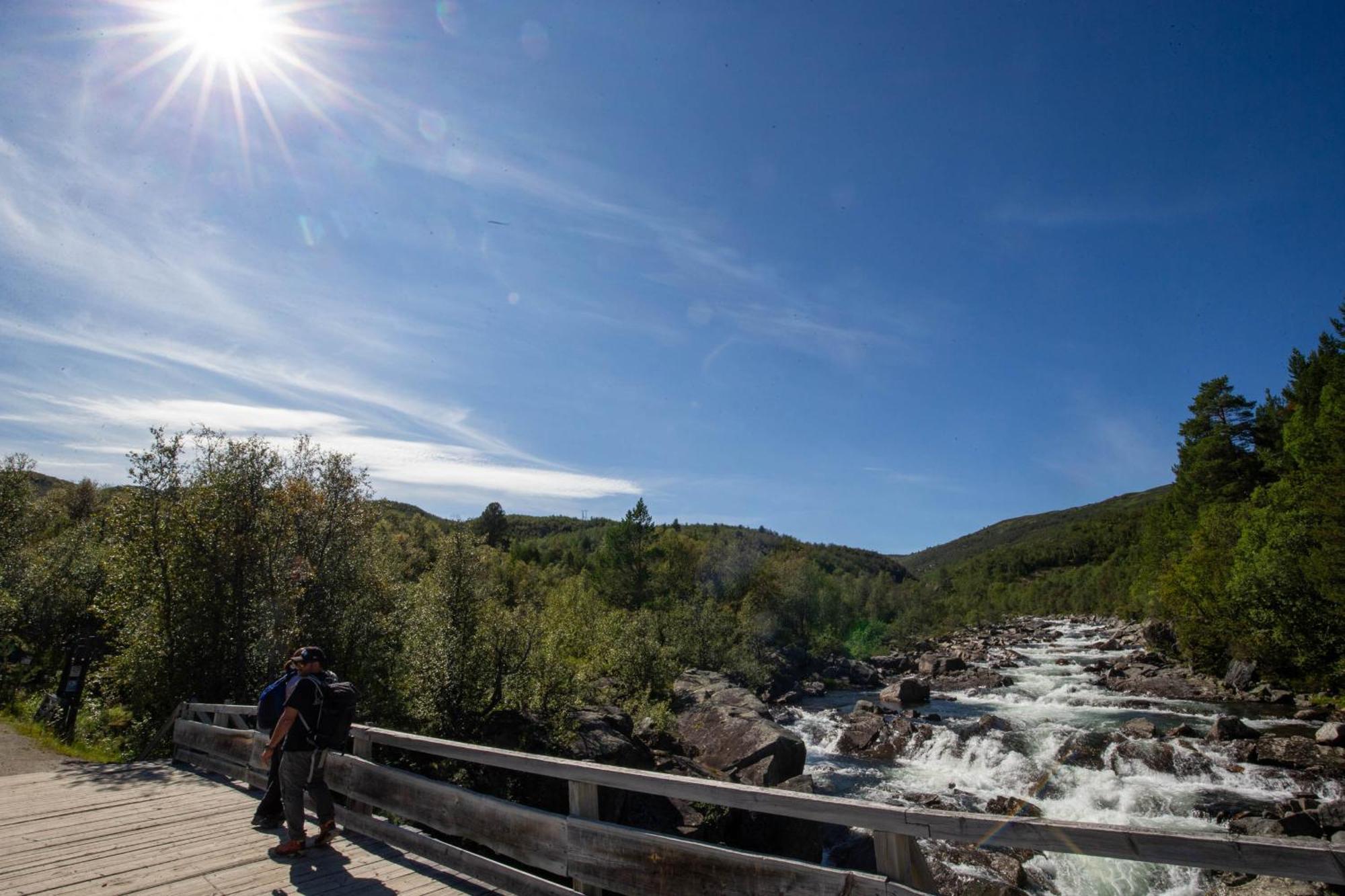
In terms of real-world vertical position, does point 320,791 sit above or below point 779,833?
above

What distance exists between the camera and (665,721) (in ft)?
88.8

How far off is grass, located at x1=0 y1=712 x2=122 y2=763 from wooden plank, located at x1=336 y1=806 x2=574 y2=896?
36.5ft

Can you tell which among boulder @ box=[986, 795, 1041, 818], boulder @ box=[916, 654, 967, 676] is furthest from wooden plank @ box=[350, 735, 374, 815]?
boulder @ box=[916, 654, 967, 676]

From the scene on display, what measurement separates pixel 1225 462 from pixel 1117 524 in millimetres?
156545

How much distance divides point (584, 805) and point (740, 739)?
20322mm

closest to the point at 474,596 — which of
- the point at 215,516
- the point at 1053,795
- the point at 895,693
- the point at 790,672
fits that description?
the point at 215,516

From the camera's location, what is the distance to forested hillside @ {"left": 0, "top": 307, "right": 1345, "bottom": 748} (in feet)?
60.3

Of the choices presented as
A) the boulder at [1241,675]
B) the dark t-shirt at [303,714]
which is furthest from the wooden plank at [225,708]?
the boulder at [1241,675]

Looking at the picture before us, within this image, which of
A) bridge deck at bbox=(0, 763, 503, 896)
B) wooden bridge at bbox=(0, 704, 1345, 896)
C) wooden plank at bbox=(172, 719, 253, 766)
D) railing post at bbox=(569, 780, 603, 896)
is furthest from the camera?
wooden plank at bbox=(172, 719, 253, 766)

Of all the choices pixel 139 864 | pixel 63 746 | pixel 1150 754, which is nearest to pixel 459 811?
pixel 139 864

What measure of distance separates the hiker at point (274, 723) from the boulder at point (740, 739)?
54.2 feet

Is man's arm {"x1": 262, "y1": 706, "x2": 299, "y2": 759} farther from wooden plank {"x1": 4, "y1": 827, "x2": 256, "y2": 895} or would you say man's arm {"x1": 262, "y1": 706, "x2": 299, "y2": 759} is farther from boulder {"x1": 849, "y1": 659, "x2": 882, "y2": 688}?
boulder {"x1": 849, "y1": 659, "x2": 882, "y2": 688}

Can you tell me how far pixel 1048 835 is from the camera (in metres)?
3.66

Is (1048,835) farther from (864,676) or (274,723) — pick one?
(864,676)
